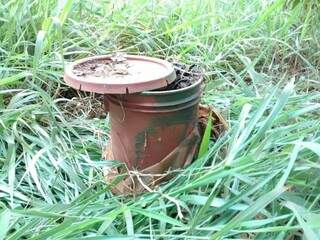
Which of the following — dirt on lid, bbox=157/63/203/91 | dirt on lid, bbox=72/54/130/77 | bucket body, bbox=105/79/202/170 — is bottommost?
bucket body, bbox=105/79/202/170

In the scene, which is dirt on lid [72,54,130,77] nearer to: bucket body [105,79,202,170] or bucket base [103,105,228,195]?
bucket body [105,79,202,170]

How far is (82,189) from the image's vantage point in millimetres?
1467

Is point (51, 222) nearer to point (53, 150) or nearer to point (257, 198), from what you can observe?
point (53, 150)

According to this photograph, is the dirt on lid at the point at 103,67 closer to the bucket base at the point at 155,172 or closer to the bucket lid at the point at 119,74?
the bucket lid at the point at 119,74

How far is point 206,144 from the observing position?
4.85 feet

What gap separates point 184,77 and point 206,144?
21 cm

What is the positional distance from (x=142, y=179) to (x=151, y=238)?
261 millimetres

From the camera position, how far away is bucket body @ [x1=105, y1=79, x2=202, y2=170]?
1420 millimetres

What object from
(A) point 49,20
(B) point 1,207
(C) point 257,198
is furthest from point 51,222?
(A) point 49,20

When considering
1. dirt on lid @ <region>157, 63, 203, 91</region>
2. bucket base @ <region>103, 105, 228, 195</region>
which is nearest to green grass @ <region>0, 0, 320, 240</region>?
bucket base @ <region>103, 105, 228, 195</region>

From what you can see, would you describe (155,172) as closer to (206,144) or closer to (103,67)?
(206,144)

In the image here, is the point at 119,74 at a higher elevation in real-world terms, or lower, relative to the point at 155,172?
higher

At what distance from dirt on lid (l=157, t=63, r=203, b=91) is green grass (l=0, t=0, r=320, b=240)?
0.18 meters

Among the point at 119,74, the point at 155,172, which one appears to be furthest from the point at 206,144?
the point at 119,74
